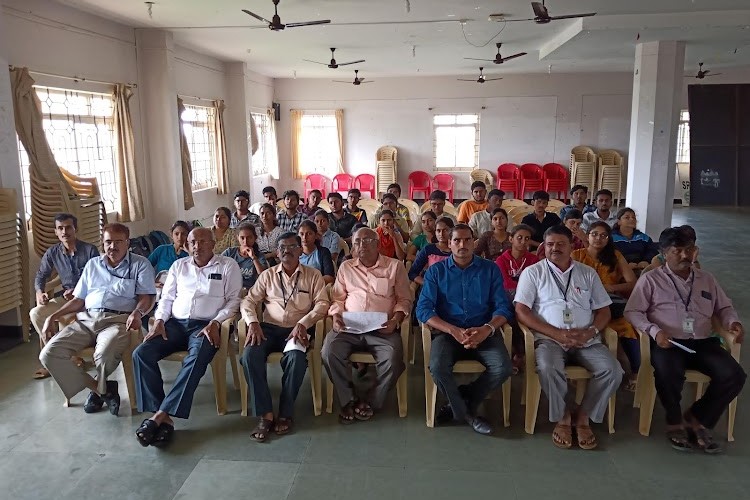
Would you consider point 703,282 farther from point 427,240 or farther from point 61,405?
point 61,405

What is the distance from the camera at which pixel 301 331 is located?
3.23m

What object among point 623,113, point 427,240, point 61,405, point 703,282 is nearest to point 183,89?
point 427,240

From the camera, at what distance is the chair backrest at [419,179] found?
13.2 metres

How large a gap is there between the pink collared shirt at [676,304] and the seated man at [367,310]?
4.21 feet

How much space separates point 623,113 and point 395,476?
12166mm

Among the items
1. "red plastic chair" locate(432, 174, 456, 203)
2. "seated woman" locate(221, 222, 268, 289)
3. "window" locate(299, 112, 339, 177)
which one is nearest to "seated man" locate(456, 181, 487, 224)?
"seated woman" locate(221, 222, 268, 289)

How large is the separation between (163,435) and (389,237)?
2.35 metres

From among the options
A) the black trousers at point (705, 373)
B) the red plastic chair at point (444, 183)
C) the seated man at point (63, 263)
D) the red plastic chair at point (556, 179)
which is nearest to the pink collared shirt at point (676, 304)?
the black trousers at point (705, 373)

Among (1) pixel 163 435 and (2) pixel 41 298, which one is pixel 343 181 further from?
(1) pixel 163 435

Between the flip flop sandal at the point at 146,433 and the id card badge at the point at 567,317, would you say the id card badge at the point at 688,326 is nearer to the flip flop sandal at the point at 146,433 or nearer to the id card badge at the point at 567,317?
the id card badge at the point at 567,317

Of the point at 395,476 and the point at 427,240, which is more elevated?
the point at 427,240

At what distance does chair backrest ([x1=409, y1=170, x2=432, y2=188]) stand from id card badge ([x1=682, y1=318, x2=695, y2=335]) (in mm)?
10343

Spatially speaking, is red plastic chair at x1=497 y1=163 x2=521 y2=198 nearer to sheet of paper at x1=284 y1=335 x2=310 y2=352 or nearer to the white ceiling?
the white ceiling

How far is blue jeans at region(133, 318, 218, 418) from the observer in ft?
10.2
